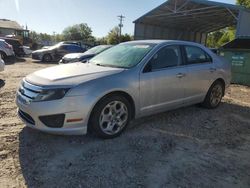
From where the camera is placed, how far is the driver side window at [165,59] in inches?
186

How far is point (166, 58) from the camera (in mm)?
5039

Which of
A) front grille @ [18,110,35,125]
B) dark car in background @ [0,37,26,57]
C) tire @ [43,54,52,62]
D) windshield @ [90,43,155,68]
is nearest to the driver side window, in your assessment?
windshield @ [90,43,155,68]

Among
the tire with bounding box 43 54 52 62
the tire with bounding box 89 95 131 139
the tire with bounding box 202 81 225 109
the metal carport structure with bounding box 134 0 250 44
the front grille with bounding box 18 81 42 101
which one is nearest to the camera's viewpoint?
the front grille with bounding box 18 81 42 101

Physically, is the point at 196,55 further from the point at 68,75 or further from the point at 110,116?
the point at 68,75

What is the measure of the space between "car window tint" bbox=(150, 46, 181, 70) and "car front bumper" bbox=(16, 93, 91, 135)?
5.02 ft

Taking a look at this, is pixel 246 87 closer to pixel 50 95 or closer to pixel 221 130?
pixel 221 130

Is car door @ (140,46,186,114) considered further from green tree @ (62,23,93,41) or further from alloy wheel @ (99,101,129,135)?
green tree @ (62,23,93,41)

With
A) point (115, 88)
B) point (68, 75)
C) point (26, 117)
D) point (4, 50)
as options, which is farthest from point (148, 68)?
point (4, 50)

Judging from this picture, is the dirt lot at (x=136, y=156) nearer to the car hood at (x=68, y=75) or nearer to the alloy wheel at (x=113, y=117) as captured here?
the alloy wheel at (x=113, y=117)

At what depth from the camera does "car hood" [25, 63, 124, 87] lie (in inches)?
153

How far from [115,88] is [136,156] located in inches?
40.6

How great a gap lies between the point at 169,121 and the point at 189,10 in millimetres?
16823

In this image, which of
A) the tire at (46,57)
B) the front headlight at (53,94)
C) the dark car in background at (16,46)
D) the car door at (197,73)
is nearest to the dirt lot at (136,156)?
the car door at (197,73)

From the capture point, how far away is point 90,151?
152 inches
